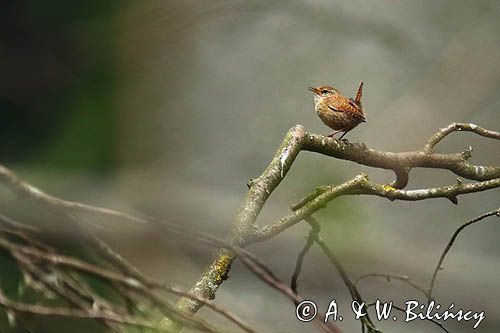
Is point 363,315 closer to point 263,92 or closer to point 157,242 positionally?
point 157,242

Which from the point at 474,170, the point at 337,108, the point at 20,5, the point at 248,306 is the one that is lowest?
the point at 474,170

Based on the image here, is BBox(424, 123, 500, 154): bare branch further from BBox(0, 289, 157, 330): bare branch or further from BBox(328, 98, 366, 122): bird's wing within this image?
BBox(0, 289, 157, 330): bare branch

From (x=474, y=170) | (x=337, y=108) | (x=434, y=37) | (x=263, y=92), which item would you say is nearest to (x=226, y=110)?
(x=263, y=92)

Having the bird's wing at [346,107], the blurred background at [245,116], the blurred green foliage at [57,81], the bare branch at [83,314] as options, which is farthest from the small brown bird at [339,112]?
the blurred green foliage at [57,81]

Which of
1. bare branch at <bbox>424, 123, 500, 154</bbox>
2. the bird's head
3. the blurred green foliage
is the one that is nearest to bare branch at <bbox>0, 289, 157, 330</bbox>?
bare branch at <bbox>424, 123, 500, 154</bbox>

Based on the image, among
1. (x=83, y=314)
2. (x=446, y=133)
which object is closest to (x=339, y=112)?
(x=446, y=133)

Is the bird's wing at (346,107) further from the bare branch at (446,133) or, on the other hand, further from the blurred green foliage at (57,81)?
the blurred green foliage at (57,81)
